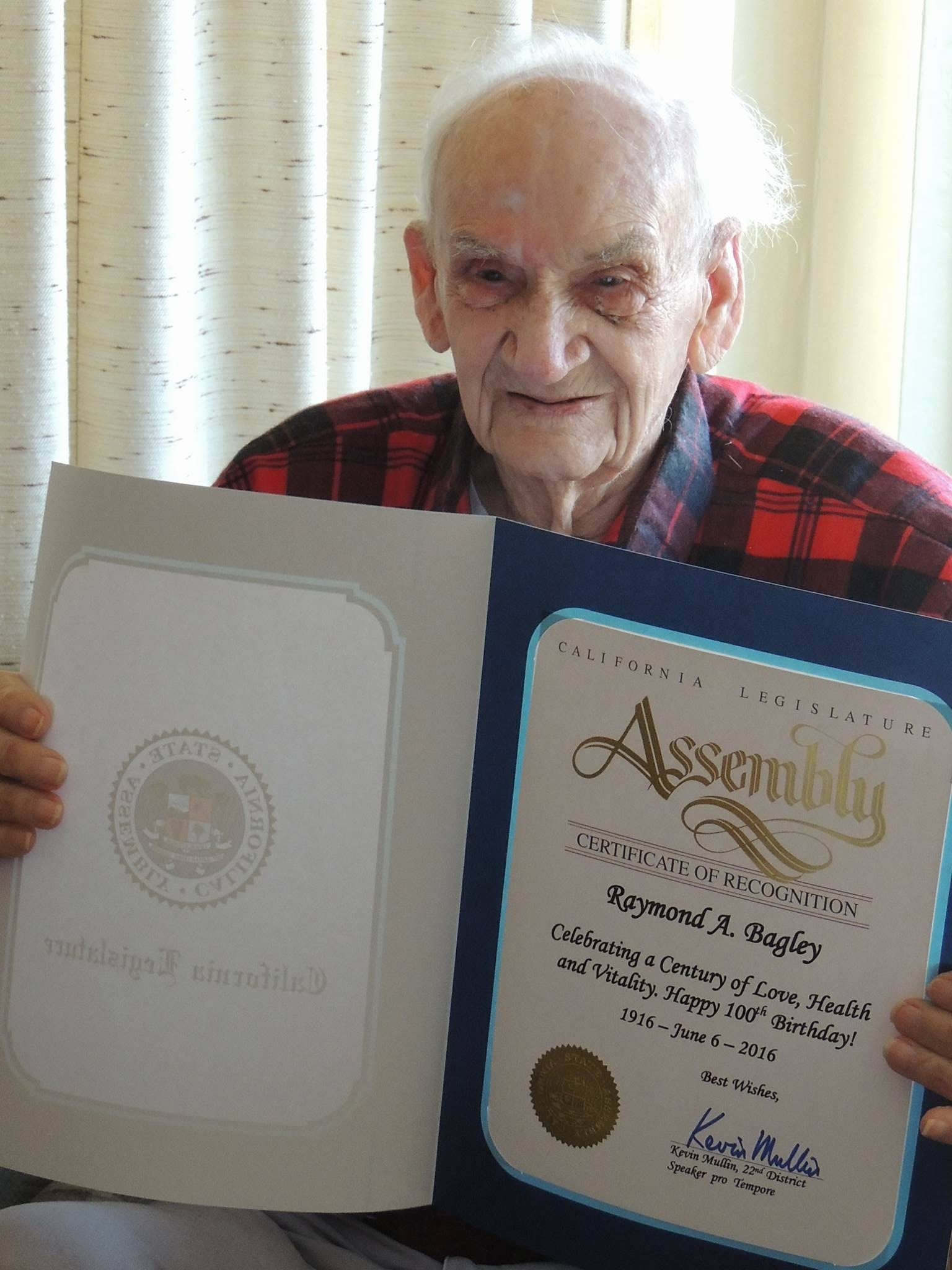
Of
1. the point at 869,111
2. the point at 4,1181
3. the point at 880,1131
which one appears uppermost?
the point at 869,111

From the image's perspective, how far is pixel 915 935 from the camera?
2.57ft

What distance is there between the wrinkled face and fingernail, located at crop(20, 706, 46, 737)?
46 centimetres

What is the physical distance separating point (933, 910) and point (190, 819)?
47cm

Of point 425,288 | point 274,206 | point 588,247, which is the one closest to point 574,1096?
point 588,247

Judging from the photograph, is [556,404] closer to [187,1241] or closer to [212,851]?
[212,851]

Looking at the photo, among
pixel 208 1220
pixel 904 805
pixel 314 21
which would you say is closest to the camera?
pixel 904 805

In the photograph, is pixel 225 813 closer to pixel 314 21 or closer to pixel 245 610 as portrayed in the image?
pixel 245 610

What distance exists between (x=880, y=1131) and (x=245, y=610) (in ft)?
1.69

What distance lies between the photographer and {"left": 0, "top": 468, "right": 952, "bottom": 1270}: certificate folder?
792 millimetres

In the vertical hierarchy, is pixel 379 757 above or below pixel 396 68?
below

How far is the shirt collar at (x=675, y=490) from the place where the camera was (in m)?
1.17

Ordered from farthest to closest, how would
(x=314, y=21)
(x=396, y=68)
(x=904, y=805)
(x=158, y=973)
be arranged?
(x=396, y=68) < (x=314, y=21) < (x=158, y=973) < (x=904, y=805)

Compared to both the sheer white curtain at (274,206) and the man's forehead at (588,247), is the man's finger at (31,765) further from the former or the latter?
the sheer white curtain at (274,206)

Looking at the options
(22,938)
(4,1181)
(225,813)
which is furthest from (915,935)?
(4,1181)
